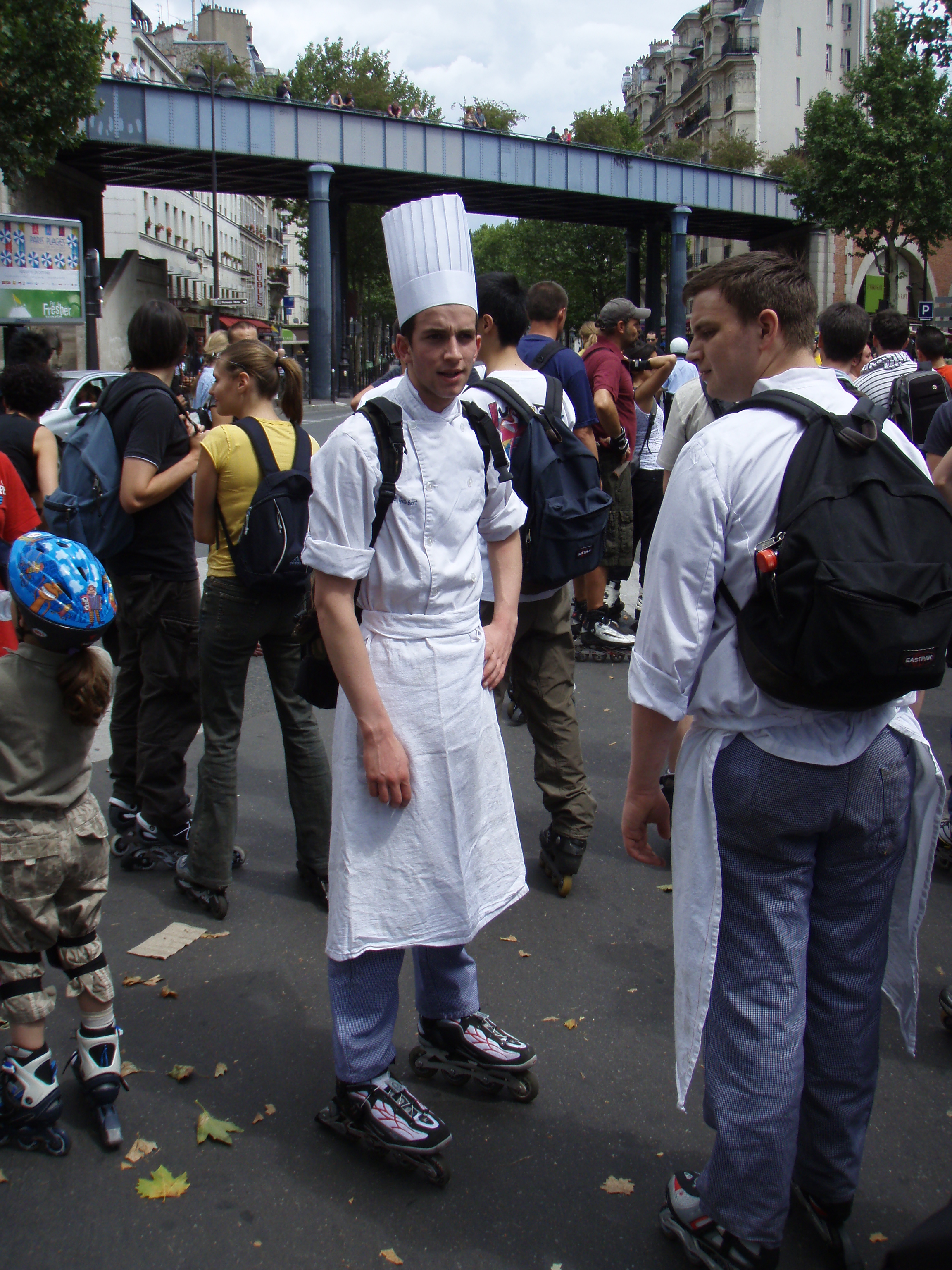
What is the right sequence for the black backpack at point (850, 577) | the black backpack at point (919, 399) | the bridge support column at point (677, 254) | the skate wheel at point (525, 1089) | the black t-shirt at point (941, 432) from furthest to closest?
the bridge support column at point (677, 254)
the black backpack at point (919, 399)
the black t-shirt at point (941, 432)
the skate wheel at point (525, 1089)
the black backpack at point (850, 577)

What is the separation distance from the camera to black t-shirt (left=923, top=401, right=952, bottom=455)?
4457mm

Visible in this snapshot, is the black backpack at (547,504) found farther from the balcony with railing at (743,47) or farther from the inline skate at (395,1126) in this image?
the balcony with railing at (743,47)

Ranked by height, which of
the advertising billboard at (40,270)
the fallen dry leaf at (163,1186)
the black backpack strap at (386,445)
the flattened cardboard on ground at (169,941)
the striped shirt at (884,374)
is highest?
the advertising billboard at (40,270)

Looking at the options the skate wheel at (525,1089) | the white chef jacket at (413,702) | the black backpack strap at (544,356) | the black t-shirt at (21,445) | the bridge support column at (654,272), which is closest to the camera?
the white chef jacket at (413,702)

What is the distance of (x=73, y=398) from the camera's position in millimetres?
14820

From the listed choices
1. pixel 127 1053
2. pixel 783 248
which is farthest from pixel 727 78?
pixel 127 1053

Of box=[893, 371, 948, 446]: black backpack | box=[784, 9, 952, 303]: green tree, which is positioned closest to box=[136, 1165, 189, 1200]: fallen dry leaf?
box=[893, 371, 948, 446]: black backpack

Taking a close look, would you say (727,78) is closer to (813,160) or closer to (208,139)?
(813,160)

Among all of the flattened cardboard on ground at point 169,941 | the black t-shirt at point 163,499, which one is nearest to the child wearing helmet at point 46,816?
the flattened cardboard on ground at point 169,941

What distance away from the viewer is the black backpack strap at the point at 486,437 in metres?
2.70

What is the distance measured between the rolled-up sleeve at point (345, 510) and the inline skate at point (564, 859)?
1987 mm

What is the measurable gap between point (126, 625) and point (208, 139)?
3456cm

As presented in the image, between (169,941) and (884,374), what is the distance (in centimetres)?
495

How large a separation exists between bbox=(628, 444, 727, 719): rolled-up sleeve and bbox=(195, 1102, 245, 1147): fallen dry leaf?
5.09 ft
